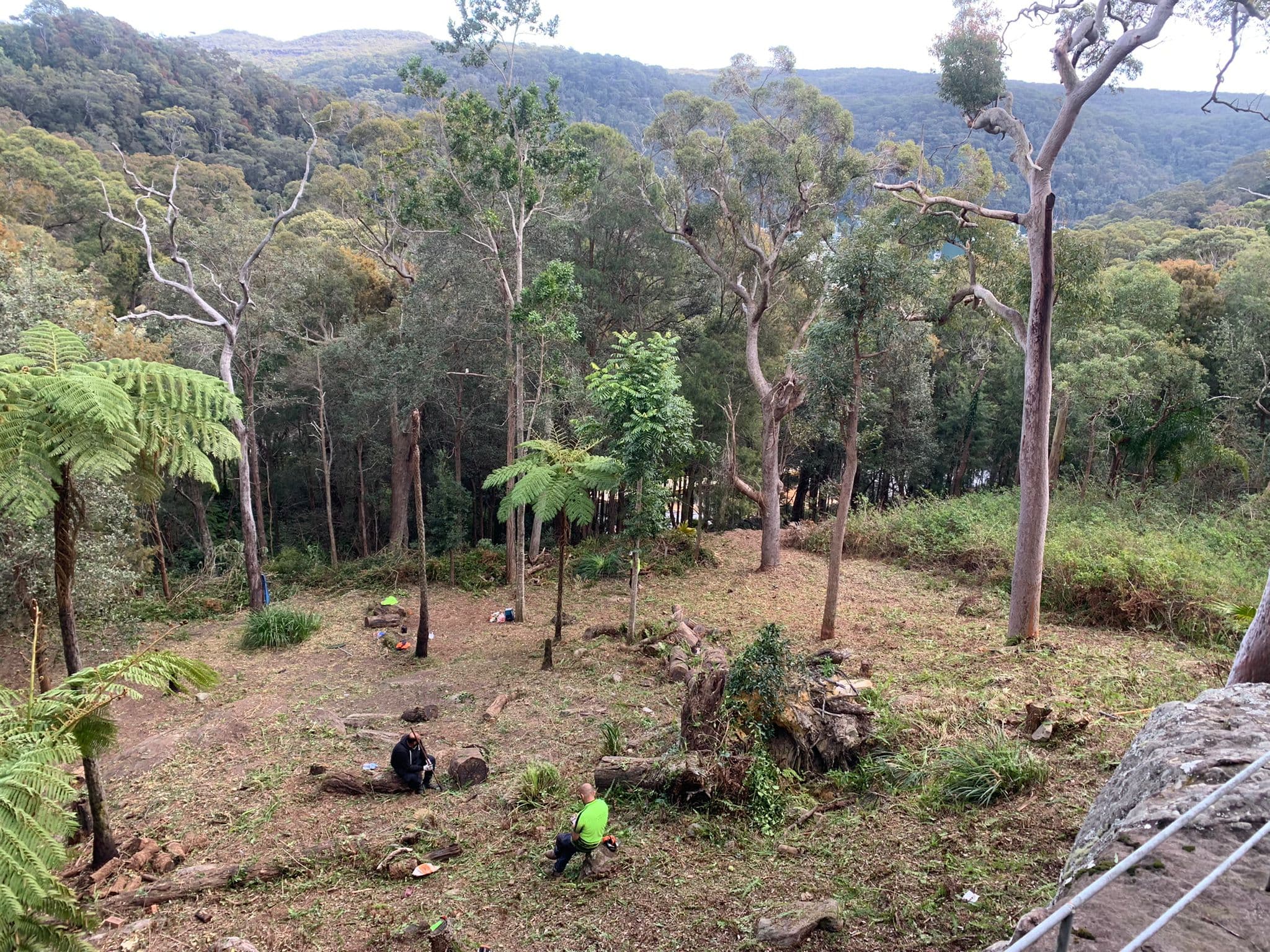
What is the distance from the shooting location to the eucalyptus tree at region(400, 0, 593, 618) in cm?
1440

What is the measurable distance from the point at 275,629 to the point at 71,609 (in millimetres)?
7998

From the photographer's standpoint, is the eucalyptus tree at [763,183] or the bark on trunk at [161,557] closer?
Answer: the bark on trunk at [161,557]

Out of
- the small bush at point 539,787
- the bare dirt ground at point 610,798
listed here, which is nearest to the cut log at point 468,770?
the bare dirt ground at point 610,798

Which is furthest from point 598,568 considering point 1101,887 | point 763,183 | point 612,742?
point 1101,887

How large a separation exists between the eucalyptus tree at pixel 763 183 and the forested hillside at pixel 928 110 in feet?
81.0

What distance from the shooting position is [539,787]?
755 cm

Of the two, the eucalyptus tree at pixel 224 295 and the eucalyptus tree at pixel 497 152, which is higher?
the eucalyptus tree at pixel 497 152

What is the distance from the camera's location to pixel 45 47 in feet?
189

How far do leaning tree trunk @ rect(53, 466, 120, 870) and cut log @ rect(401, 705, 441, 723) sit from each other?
388 cm

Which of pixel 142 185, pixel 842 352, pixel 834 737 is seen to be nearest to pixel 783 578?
pixel 842 352

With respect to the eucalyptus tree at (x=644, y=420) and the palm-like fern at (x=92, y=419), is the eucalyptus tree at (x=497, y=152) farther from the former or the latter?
the palm-like fern at (x=92, y=419)

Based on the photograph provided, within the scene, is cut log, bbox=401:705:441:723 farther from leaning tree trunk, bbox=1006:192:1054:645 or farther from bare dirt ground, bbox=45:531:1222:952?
leaning tree trunk, bbox=1006:192:1054:645

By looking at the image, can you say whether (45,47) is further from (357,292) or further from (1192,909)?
(1192,909)

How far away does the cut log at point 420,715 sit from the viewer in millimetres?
10383
